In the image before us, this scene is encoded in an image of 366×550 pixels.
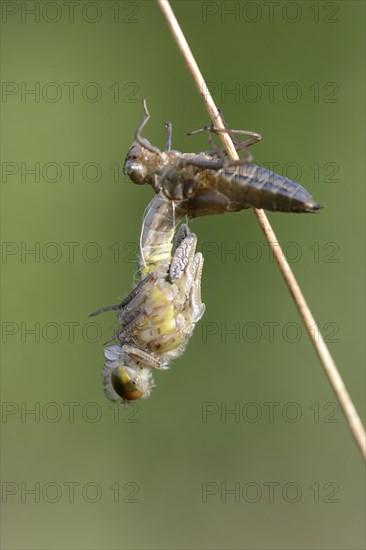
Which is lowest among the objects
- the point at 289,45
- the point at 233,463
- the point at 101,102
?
the point at 233,463

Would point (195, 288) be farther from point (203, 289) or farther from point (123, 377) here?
point (203, 289)

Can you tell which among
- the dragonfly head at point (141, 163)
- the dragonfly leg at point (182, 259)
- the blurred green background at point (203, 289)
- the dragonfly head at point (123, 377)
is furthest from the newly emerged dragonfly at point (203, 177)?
the blurred green background at point (203, 289)

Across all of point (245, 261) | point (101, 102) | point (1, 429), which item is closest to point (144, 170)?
point (245, 261)

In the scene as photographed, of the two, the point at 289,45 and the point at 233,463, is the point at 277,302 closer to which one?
the point at 233,463

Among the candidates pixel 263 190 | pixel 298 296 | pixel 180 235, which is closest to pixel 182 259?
pixel 180 235

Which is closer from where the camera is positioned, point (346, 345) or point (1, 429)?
point (346, 345)

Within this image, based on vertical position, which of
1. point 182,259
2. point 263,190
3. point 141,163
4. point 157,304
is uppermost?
point 141,163
